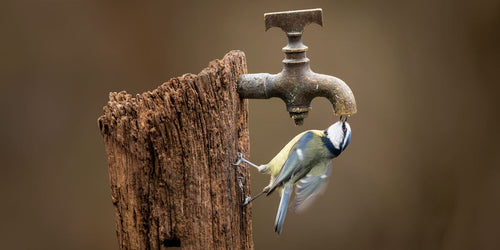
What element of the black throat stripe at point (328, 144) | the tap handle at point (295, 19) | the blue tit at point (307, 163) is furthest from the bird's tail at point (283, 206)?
the tap handle at point (295, 19)

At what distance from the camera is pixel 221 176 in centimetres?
138

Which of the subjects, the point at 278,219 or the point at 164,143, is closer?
the point at 164,143

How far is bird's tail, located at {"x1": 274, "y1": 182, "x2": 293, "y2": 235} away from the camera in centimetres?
156

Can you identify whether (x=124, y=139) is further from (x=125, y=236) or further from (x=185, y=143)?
(x=125, y=236)

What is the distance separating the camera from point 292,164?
1.61m

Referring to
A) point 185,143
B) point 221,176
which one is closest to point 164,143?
point 185,143

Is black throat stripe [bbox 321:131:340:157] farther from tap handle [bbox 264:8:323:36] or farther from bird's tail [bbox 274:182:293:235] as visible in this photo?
tap handle [bbox 264:8:323:36]

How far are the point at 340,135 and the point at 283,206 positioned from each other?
12.4 inches

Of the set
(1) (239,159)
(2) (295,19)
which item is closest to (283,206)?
(1) (239,159)

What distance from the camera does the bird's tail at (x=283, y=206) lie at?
1564 millimetres

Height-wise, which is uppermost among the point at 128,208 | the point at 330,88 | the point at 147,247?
the point at 330,88

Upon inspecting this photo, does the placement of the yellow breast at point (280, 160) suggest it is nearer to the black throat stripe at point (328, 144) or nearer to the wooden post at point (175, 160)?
the black throat stripe at point (328, 144)

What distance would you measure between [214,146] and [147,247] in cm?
35

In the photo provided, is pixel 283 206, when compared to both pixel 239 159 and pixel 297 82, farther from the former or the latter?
pixel 297 82
